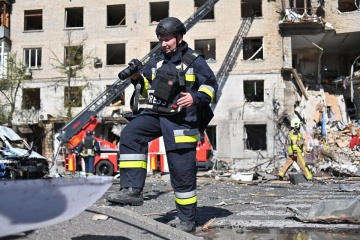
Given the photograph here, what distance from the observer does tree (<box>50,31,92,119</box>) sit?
94.1ft

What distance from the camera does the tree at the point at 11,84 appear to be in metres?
28.5

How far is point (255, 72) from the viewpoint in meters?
27.8

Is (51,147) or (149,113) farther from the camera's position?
(51,147)

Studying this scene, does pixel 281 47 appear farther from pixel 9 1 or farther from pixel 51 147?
pixel 9 1

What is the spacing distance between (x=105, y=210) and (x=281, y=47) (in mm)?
25506

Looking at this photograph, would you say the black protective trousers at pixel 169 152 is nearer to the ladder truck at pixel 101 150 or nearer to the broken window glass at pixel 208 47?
the ladder truck at pixel 101 150

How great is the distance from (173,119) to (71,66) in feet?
85.7

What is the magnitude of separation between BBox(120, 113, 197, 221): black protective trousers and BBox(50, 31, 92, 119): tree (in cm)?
2516

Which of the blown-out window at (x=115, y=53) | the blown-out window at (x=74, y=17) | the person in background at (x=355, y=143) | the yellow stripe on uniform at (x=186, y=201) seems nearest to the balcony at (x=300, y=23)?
the person in background at (x=355, y=143)

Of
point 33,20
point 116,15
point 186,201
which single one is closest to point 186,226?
point 186,201

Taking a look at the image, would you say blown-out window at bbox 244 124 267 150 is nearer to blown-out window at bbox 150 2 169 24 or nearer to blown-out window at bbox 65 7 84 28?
blown-out window at bbox 150 2 169 24

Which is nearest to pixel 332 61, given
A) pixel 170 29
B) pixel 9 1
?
pixel 9 1

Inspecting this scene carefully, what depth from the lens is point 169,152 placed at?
388 cm

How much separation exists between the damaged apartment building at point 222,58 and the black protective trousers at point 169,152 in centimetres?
2310
